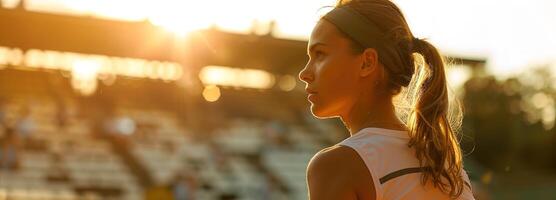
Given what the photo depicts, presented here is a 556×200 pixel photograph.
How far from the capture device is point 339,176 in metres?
1.87

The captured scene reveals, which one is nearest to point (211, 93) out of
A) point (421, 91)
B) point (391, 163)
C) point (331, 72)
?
point (421, 91)

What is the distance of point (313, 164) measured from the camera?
190cm

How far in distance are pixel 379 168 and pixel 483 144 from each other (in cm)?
3969

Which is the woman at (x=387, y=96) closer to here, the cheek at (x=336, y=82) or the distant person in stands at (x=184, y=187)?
the cheek at (x=336, y=82)

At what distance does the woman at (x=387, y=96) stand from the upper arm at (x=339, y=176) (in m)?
0.02

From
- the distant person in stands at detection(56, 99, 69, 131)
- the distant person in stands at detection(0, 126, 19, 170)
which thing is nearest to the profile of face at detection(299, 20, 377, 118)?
the distant person in stands at detection(0, 126, 19, 170)

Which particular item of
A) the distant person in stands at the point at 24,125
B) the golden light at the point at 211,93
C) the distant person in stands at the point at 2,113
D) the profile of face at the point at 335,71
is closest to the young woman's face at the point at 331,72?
the profile of face at the point at 335,71

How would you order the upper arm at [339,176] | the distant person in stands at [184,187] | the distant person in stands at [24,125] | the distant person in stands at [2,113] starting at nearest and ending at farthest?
the upper arm at [339,176], the distant person in stands at [184,187], the distant person in stands at [2,113], the distant person in stands at [24,125]

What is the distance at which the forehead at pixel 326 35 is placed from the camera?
2.07 meters

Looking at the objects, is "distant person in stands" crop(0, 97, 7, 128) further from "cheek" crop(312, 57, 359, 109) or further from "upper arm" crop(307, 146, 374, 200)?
"upper arm" crop(307, 146, 374, 200)

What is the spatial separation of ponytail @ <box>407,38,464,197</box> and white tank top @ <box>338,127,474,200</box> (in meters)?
0.02

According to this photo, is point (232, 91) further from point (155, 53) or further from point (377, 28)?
point (377, 28)

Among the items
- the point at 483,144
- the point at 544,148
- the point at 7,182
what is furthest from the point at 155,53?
the point at 544,148

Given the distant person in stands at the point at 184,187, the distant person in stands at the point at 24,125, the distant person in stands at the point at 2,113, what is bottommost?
the distant person in stands at the point at 184,187
